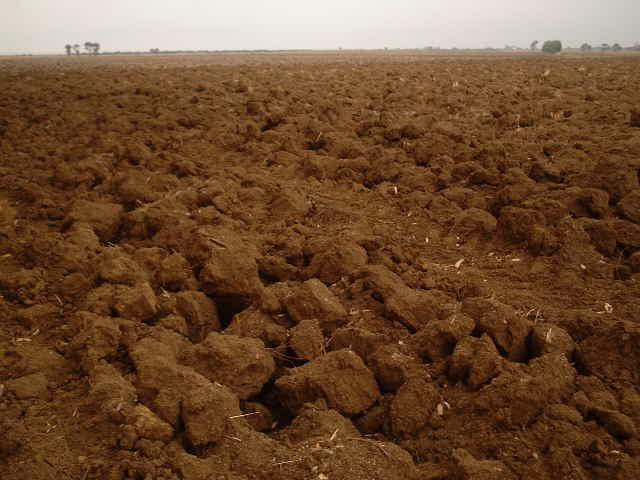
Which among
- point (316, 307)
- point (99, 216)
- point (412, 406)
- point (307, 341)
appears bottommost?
point (412, 406)

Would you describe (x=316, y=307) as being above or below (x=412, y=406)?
→ above

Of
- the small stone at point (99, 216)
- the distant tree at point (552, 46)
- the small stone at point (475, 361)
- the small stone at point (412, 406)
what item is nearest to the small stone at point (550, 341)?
the small stone at point (475, 361)

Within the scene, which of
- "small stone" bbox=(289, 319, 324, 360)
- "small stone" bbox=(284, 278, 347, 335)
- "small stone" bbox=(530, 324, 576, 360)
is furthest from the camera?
"small stone" bbox=(284, 278, 347, 335)

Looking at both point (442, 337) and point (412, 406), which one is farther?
point (442, 337)

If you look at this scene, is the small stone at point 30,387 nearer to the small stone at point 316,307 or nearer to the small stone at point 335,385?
the small stone at point 335,385

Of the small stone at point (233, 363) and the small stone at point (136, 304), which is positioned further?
the small stone at point (136, 304)

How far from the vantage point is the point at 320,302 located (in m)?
2.74

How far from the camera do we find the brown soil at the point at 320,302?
189cm

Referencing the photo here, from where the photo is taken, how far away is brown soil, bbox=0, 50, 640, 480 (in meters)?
1.89

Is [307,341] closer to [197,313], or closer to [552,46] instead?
[197,313]

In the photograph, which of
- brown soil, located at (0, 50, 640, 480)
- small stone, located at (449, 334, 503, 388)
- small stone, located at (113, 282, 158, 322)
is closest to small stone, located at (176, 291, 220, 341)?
brown soil, located at (0, 50, 640, 480)

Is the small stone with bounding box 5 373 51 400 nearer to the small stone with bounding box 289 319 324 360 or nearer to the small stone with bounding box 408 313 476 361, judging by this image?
the small stone with bounding box 289 319 324 360

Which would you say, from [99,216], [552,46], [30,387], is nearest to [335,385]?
[30,387]

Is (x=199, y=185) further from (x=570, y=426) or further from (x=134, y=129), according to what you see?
(x=570, y=426)
